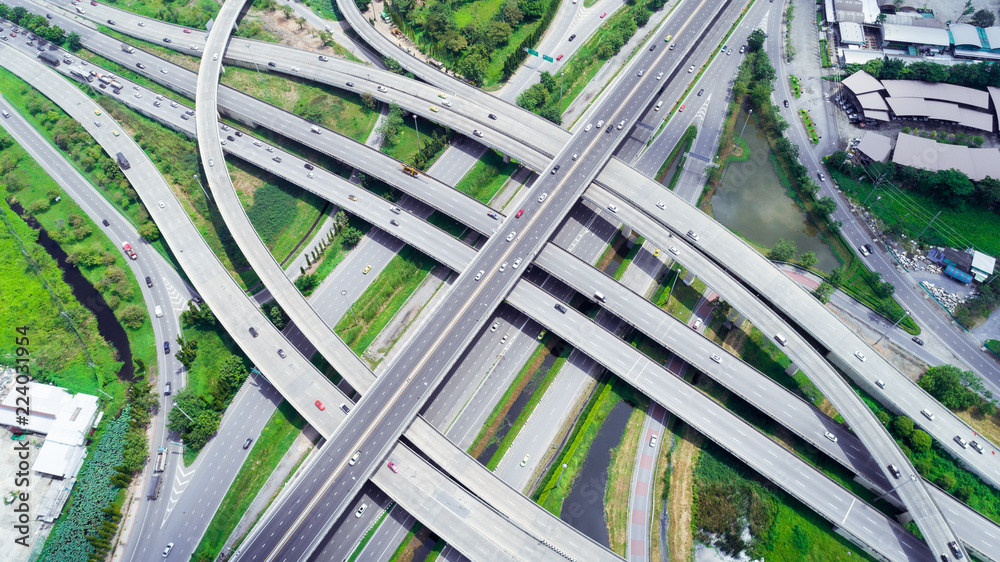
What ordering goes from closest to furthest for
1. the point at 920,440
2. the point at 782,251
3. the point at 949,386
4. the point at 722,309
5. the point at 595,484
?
the point at 920,440, the point at 595,484, the point at 949,386, the point at 722,309, the point at 782,251

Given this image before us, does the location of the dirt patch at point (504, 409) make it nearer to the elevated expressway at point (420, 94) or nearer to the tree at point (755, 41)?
the elevated expressway at point (420, 94)

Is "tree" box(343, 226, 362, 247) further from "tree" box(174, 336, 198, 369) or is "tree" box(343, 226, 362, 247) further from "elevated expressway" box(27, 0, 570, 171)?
"elevated expressway" box(27, 0, 570, 171)

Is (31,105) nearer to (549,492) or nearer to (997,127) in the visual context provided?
(549,492)

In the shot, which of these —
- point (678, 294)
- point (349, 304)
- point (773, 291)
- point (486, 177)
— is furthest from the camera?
point (486, 177)

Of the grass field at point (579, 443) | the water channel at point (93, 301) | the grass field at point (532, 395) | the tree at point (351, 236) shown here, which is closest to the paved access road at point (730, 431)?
the grass field at point (579, 443)

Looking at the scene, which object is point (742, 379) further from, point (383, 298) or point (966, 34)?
point (966, 34)

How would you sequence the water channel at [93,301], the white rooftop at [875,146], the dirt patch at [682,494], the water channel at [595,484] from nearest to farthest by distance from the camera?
the dirt patch at [682,494] < the water channel at [595,484] < the water channel at [93,301] < the white rooftop at [875,146]

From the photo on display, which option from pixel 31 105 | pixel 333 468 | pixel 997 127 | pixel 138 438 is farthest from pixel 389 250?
pixel 997 127

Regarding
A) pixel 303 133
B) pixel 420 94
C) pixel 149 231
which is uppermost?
pixel 420 94

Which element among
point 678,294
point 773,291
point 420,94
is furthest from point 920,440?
point 420,94
